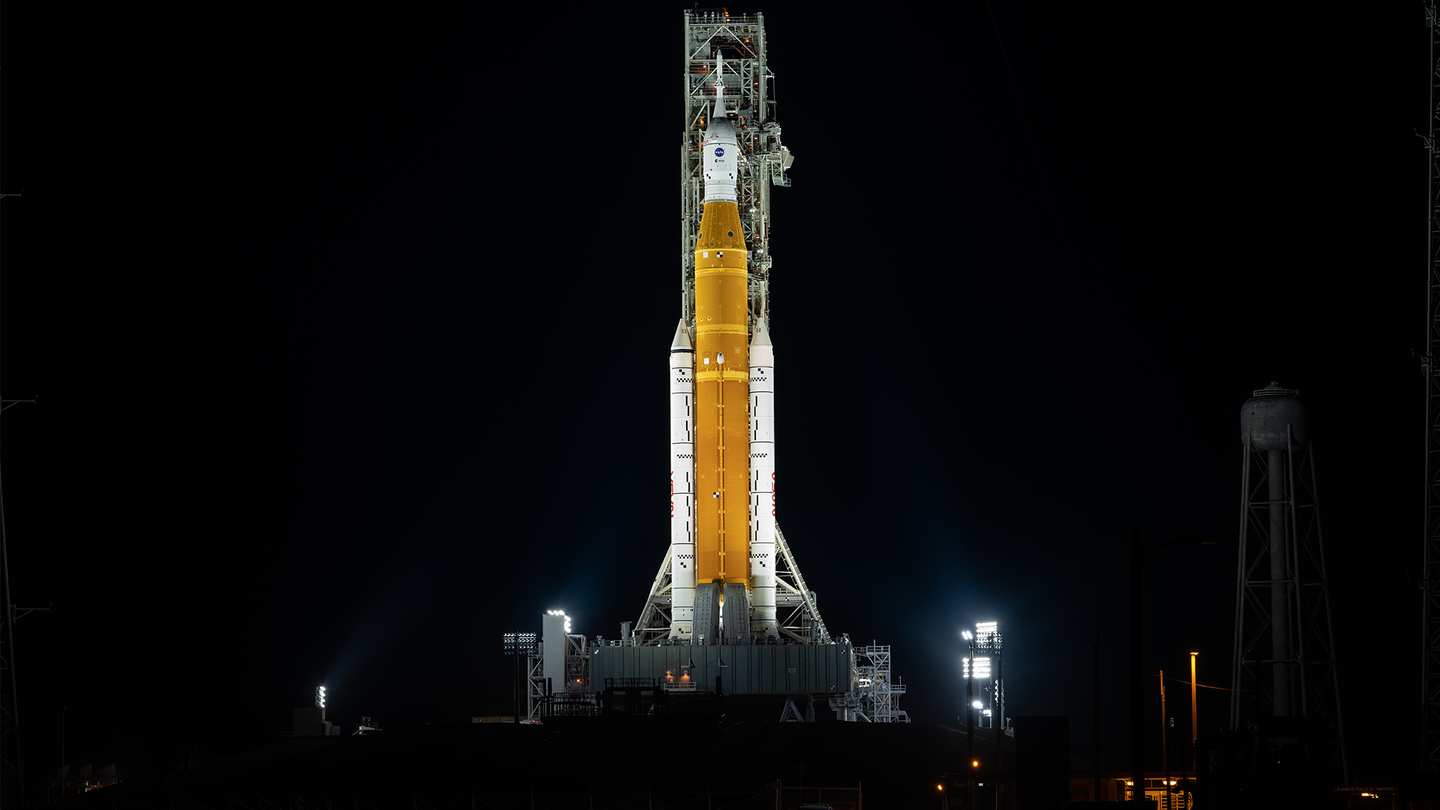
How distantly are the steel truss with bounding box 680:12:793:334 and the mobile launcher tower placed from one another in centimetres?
37

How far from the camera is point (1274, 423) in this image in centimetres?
5556

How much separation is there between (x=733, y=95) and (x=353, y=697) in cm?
4649

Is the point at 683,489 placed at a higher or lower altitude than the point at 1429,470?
higher

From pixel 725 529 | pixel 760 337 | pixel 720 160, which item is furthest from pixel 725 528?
pixel 720 160

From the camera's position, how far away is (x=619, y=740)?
49.6 m

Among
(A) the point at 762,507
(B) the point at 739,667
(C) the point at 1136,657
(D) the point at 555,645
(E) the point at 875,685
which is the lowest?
(C) the point at 1136,657

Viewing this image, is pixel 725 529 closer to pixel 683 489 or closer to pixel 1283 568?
pixel 683 489

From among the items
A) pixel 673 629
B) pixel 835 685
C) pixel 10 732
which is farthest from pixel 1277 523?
pixel 10 732

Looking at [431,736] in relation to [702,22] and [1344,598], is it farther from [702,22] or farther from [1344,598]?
[1344,598]

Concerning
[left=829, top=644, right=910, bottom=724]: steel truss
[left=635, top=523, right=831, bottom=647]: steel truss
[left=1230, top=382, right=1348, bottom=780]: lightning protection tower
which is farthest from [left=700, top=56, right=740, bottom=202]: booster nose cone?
[left=1230, top=382, right=1348, bottom=780]: lightning protection tower

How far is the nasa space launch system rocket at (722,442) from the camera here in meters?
60.1

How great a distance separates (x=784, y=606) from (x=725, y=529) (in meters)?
4.48

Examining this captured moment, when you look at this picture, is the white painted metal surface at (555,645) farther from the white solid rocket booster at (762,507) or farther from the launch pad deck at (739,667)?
the white solid rocket booster at (762,507)

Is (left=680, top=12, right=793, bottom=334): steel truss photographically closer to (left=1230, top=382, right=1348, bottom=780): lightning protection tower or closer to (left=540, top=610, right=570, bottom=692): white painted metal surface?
(left=540, top=610, right=570, bottom=692): white painted metal surface
